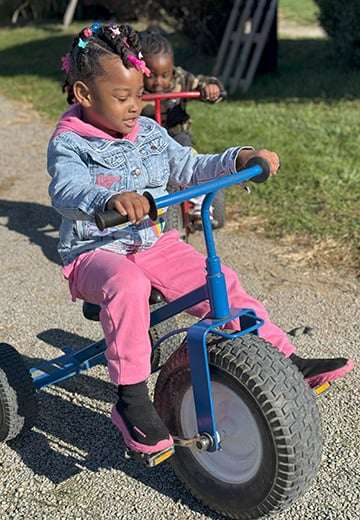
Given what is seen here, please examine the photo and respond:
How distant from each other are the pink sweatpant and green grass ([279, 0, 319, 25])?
11955mm

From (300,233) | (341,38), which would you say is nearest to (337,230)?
(300,233)

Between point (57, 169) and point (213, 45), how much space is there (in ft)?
29.8

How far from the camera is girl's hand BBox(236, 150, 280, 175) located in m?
2.74

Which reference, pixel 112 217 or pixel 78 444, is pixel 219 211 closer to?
pixel 78 444

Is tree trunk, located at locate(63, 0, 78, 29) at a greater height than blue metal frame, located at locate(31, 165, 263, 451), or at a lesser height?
lesser

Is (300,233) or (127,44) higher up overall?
(127,44)

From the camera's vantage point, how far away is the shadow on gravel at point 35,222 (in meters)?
5.54

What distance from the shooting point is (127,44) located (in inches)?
116

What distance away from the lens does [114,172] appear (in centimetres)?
293

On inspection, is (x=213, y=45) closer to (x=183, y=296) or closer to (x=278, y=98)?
(x=278, y=98)

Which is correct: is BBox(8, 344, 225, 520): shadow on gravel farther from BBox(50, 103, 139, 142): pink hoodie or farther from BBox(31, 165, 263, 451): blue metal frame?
BBox(50, 103, 139, 142): pink hoodie

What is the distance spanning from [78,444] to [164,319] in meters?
0.72

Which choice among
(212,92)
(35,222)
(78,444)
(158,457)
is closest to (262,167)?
(158,457)

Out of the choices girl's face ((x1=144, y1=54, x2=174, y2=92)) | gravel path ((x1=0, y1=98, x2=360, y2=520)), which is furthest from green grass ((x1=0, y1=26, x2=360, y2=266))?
girl's face ((x1=144, y1=54, x2=174, y2=92))
